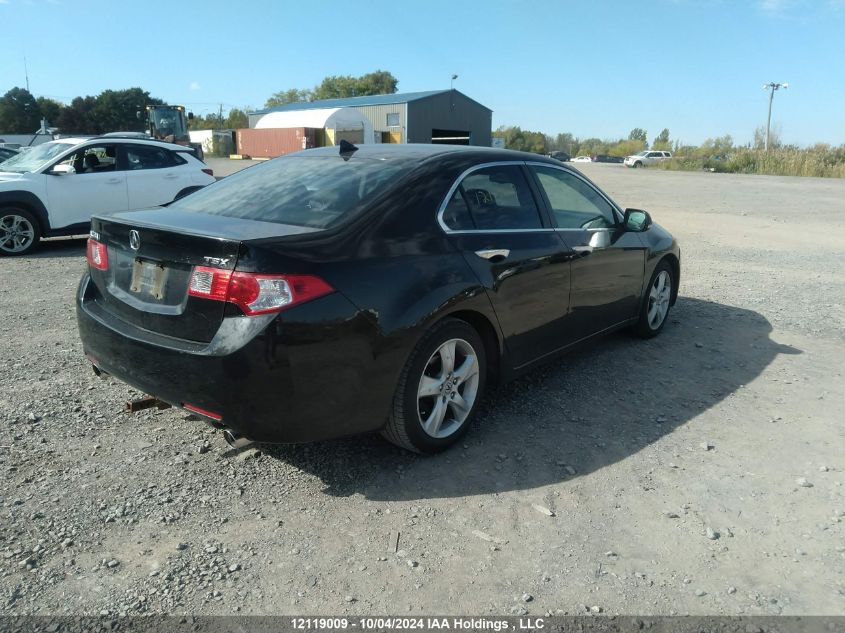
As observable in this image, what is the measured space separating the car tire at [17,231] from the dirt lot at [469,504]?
5.18 meters

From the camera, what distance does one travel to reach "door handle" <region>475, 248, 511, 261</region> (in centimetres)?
380

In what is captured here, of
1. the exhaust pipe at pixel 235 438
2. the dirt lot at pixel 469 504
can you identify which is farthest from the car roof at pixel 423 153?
the exhaust pipe at pixel 235 438

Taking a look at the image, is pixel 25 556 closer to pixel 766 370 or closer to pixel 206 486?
pixel 206 486

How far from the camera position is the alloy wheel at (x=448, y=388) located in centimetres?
359

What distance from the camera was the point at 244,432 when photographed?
298cm

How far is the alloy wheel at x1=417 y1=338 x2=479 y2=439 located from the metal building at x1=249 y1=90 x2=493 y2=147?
52456mm

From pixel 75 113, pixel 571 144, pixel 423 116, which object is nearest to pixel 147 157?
pixel 423 116

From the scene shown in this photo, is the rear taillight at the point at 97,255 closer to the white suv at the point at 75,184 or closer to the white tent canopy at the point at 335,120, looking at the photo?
the white suv at the point at 75,184

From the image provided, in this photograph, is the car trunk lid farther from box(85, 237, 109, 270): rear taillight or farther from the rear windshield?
the rear windshield

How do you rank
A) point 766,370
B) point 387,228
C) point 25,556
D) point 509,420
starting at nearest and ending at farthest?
1. point 25,556
2. point 387,228
3. point 509,420
4. point 766,370

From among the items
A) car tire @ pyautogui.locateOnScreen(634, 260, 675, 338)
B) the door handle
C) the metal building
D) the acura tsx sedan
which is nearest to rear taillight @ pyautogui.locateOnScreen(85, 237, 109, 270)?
the acura tsx sedan

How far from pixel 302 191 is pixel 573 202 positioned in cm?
222

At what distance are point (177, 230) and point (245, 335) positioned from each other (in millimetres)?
686

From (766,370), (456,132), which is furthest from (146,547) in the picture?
(456,132)
